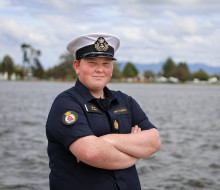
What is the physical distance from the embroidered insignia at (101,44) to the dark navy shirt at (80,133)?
35 centimetres

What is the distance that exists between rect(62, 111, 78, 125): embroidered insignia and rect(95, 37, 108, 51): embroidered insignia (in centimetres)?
63

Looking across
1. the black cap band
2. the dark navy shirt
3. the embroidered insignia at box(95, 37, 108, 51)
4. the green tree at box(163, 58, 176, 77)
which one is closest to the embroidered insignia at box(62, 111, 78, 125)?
the dark navy shirt

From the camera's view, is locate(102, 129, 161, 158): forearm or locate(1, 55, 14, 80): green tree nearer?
locate(102, 129, 161, 158): forearm

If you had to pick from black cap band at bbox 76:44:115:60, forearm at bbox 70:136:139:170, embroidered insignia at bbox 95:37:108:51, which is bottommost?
forearm at bbox 70:136:139:170

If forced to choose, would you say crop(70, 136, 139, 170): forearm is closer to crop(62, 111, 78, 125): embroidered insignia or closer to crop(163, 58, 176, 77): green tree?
crop(62, 111, 78, 125): embroidered insignia

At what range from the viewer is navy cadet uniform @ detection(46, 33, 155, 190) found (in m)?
3.01

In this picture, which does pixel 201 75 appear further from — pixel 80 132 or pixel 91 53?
pixel 80 132

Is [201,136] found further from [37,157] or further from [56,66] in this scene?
[56,66]

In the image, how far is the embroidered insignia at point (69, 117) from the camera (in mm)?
2994

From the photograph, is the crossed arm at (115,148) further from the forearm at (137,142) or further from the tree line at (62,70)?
the tree line at (62,70)

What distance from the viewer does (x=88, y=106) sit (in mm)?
3164

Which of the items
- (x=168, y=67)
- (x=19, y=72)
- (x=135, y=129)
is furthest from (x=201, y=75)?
(x=135, y=129)

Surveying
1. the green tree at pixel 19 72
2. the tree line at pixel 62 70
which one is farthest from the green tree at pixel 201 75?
the green tree at pixel 19 72

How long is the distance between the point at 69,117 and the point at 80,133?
0.16 m
